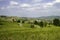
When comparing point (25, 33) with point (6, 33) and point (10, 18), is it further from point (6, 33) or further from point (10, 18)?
point (10, 18)

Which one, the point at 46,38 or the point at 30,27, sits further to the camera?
the point at 30,27

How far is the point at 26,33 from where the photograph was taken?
32.4 feet

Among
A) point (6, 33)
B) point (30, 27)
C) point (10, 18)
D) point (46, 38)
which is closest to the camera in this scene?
point (6, 33)

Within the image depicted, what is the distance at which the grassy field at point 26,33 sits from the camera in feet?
30.8

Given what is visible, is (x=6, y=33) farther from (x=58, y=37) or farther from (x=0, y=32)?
(x=58, y=37)

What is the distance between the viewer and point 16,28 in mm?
10438

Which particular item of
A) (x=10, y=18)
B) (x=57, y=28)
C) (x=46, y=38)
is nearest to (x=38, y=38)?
(x=46, y=38)

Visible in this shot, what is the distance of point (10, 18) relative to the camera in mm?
12445

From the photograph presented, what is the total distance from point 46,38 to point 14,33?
2.34 meters

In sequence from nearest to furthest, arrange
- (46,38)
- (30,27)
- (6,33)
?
(6,33) < (46,38) < (30,27)

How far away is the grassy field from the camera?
939 cm

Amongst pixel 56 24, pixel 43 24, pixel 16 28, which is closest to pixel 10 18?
pixel 16 28

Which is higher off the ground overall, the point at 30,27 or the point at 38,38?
the point at 30,27

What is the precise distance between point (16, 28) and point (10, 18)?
2.27m
